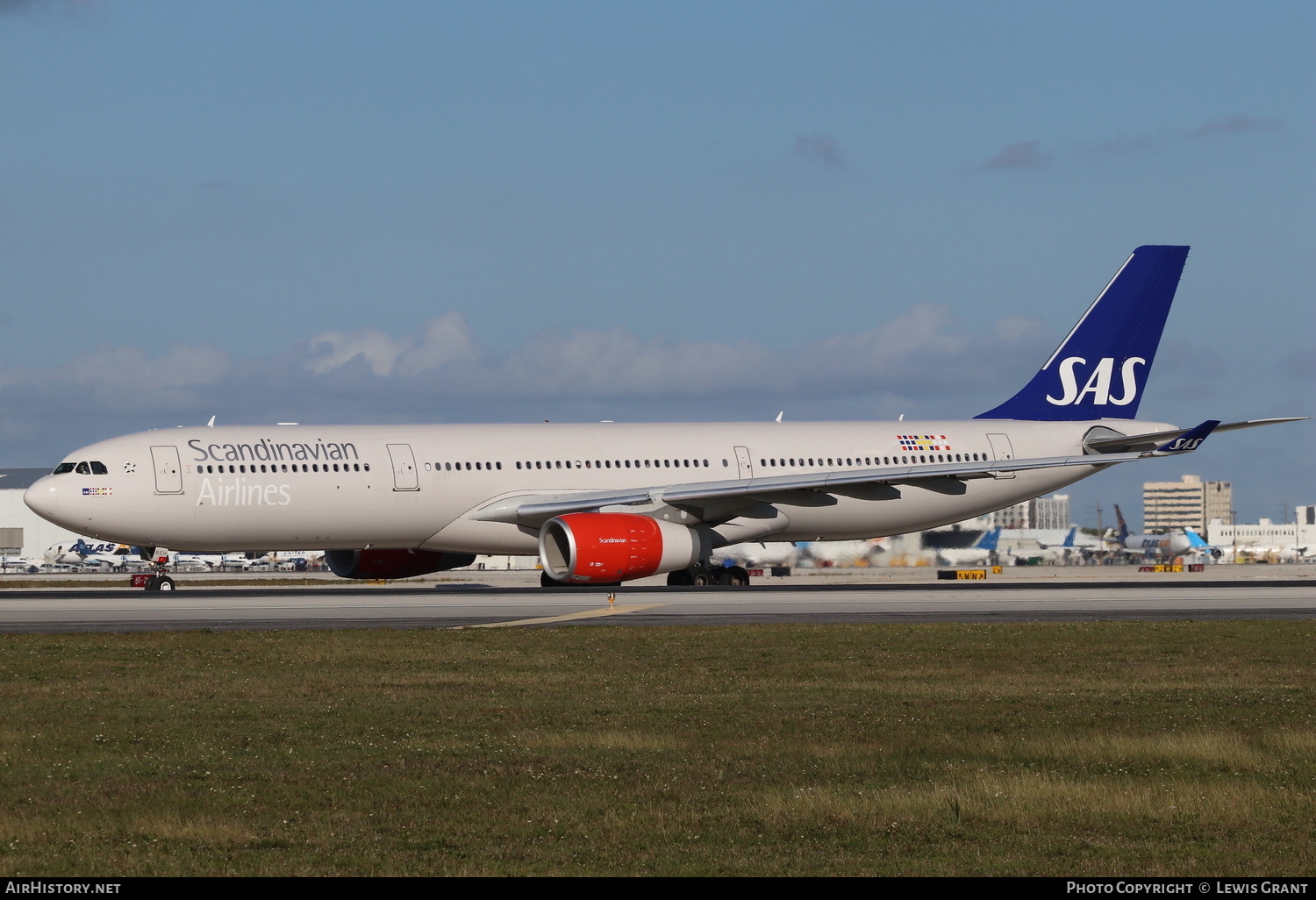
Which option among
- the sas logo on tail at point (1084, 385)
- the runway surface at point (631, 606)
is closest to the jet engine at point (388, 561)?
the runway surface at point (631, 606)

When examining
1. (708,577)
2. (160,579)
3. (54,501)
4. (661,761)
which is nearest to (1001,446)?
(708,577)

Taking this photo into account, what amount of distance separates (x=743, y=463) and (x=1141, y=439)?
11.0 meters

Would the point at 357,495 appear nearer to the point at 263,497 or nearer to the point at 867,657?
the point at 263,497

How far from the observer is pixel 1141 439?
42438 millimetres

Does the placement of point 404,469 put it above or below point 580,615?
above

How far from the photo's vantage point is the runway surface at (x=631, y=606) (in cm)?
2725

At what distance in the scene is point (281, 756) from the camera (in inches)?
492

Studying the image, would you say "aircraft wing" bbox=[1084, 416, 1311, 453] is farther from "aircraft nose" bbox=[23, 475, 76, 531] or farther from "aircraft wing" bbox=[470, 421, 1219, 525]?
"aircraft nose" bbox=[23, 475, 76, 531]

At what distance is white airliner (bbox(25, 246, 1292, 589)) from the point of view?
36.0 meters

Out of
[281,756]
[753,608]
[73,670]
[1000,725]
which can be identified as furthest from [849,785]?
[753,608]

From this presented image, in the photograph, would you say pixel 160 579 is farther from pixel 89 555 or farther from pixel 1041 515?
pixel 1041 515

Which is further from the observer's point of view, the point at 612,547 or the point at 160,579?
the point at 160,579

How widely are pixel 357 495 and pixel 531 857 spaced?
28.9 meters

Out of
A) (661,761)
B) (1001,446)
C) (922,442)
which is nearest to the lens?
(661,761)
